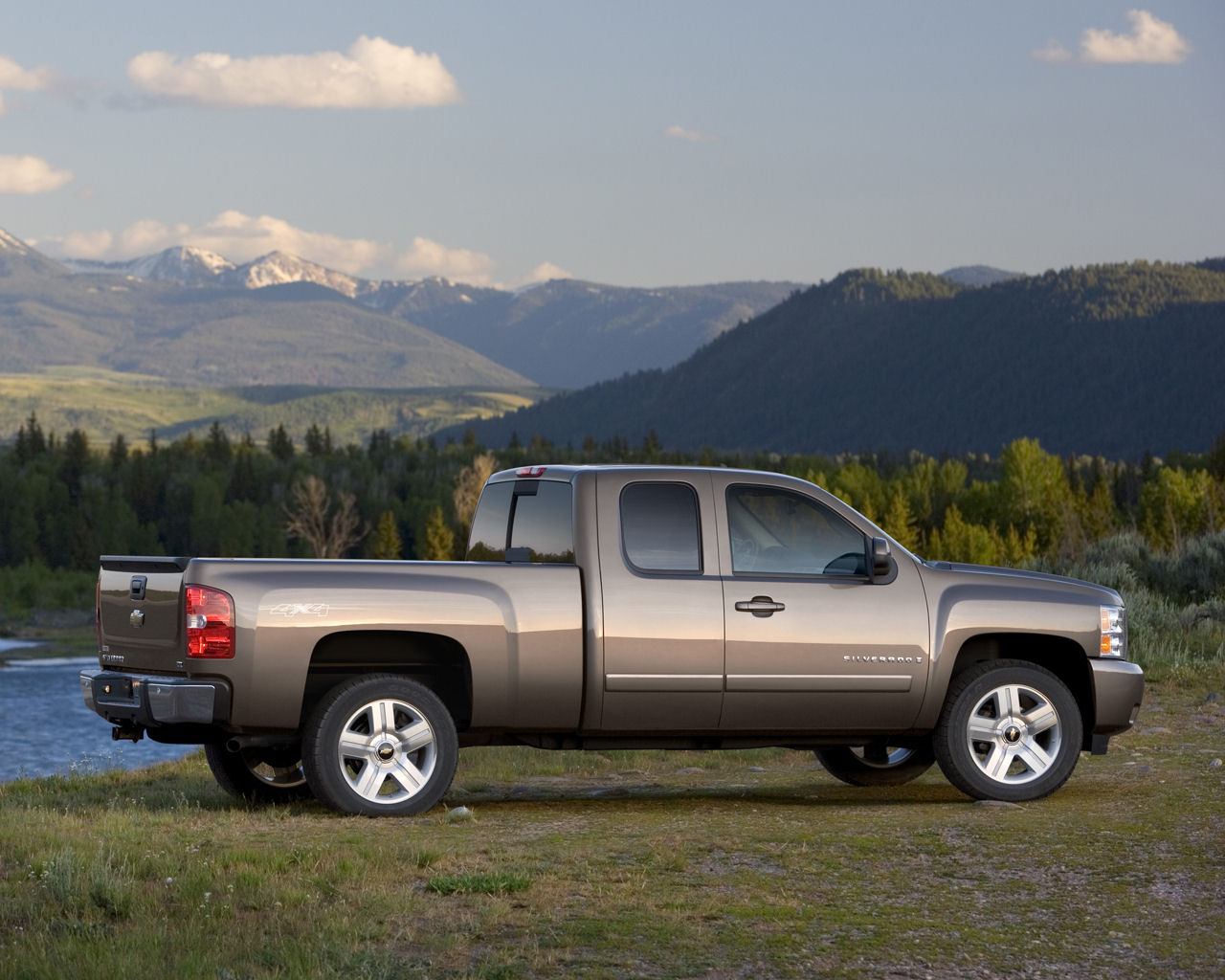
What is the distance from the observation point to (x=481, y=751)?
54.9 ft

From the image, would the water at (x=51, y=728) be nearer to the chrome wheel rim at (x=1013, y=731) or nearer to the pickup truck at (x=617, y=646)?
the pickup truck at (x=617, y=646)

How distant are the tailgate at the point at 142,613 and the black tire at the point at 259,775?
1073mm

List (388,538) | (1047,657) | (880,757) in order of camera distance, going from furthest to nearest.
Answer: (388,538) < (880,757) < (1047,657)

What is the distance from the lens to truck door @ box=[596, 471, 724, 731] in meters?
9.33

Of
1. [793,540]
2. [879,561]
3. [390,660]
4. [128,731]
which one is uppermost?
[793,540]

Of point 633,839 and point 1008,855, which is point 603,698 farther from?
point 1008,855

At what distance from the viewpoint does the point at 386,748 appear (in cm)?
923

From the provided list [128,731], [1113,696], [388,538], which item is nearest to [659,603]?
[1113,696]

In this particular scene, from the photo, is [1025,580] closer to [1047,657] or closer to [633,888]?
[1047,657]

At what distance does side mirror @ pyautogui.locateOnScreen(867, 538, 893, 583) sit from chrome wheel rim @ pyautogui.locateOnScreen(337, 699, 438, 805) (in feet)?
8.67

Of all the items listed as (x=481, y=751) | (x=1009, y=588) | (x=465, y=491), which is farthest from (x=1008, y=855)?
(x=465, y=491)

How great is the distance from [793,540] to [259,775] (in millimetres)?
3650

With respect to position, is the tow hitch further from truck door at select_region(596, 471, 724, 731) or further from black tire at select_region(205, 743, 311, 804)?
truck door at select_region(596, 471, 724, 731)

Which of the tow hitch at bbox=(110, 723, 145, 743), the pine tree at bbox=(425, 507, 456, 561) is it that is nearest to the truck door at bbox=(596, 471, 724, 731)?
the tow hitch at bbox=(110, 723, 145, 743)
